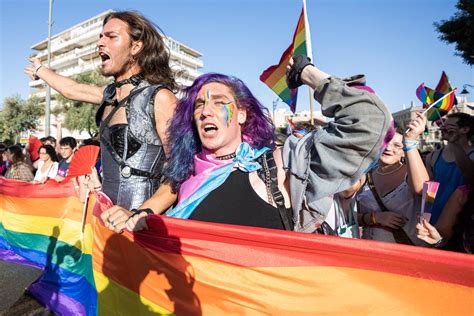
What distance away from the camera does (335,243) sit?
1.23 m

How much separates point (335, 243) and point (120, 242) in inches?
45.9

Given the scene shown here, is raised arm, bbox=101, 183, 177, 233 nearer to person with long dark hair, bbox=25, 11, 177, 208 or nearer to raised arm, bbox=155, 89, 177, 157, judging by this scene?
person with long dark hair, bbox=25, 11, 177, 208

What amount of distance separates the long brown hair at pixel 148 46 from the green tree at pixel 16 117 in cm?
3720

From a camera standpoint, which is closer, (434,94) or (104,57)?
(104,57)

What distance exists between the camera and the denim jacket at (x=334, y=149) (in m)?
1.28

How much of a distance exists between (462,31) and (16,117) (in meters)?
36.4

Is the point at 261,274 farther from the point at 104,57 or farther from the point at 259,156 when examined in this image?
the point at 104,57

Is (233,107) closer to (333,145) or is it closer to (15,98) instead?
(333,145)

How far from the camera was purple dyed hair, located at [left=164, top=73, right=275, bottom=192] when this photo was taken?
6.35 ft

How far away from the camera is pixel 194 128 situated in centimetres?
204

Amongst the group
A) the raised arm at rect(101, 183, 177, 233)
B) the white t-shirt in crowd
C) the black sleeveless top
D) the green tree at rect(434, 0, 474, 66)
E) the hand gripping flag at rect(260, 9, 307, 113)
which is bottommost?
the white t-shirt in crowd

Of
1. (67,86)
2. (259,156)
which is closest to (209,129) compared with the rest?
(259,156)

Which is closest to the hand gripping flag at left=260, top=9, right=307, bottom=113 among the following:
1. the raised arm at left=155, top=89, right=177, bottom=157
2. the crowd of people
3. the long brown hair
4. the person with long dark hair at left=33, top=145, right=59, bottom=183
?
the crowd of people

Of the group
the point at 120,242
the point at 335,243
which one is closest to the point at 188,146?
the point at 120,242
